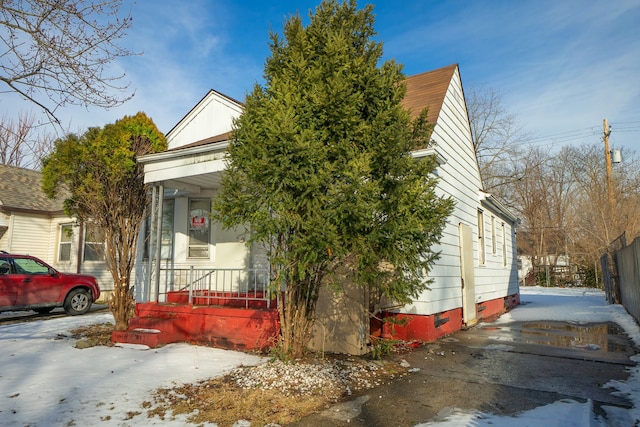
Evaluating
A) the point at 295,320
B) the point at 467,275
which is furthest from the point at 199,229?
the point at 467,275

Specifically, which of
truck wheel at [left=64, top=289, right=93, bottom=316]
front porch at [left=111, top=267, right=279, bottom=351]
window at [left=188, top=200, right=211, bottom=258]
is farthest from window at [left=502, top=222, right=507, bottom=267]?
truck wheel at [left=64, top=289, right=93, bottom=316]

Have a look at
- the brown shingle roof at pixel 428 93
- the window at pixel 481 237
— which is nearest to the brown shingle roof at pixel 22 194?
the brown shingle roof at pixel 428 93

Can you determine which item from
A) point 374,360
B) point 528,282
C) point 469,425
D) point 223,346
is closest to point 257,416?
point 469,425

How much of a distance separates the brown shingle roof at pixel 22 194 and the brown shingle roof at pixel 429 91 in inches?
534

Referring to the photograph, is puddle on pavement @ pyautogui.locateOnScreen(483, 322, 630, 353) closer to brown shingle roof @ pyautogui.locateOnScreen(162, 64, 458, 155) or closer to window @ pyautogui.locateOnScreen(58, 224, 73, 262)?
brown shingle roof @ pyautogui.locateOnScreen(162, 64, 458, 155)

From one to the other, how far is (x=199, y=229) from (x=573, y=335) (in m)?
8.22

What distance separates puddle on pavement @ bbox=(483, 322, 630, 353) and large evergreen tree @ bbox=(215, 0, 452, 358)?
158 inches

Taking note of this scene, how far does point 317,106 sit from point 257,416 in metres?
3.29

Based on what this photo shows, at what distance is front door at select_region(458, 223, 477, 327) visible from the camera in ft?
29.3

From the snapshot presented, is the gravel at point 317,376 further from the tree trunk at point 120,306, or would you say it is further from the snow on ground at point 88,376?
the tree trunk at point 120,306

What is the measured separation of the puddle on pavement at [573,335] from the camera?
6.84 m

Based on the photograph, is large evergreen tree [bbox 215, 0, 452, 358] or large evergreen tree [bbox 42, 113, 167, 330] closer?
large evergreen tree [bbox 215, 0, 452, 358]

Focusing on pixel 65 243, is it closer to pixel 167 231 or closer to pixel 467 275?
pixel 167 231

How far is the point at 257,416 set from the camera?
366 cm
